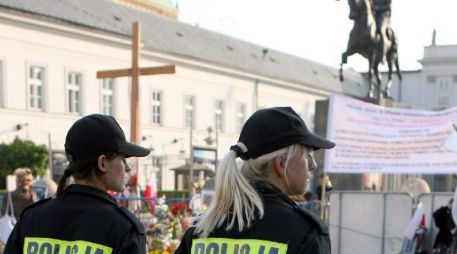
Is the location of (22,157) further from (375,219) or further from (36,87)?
(375,219)

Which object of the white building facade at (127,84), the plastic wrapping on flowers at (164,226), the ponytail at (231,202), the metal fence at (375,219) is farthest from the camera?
the white building facade at (127,84)

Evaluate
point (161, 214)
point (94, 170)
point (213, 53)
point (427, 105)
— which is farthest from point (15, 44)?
point (427, 105)

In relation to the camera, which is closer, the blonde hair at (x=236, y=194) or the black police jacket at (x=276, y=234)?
the black police jacket at (x=276, y=234)

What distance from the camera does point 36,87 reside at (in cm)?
3131

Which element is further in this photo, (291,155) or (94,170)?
(94,170)

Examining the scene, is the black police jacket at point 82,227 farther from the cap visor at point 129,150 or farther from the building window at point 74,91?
the building window at point 74,91

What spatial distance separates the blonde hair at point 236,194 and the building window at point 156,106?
35962mm

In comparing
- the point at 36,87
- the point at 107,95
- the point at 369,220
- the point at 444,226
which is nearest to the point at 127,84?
the point at 107,95

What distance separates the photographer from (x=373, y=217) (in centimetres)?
720

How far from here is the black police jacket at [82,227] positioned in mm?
2305

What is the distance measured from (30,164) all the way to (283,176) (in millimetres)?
26658

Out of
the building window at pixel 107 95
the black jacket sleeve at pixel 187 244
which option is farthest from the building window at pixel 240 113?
the black jacket sleeve at pixel 187 244

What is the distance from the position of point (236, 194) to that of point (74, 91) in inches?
1278

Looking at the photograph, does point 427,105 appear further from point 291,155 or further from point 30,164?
point 291,155
